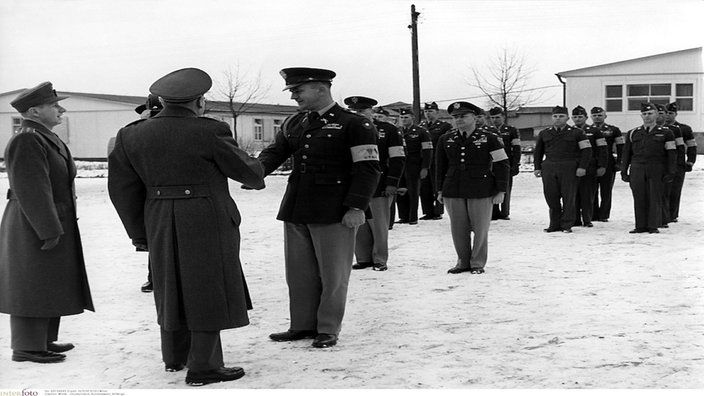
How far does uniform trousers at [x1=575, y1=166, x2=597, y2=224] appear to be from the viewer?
13.1 m

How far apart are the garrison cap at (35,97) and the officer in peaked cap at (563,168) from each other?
27.6ft

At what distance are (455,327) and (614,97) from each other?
30.2 meters

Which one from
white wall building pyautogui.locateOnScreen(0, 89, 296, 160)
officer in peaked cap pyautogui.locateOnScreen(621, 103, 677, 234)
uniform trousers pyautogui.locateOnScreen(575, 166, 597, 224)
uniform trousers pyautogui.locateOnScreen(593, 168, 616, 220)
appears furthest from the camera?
white wall building pyautogui.locateOnScreen(0, 89, 296, 160)

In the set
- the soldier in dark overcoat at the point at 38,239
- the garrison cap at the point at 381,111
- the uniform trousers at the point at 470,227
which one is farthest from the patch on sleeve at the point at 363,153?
the garrison cap at the point at 381,111

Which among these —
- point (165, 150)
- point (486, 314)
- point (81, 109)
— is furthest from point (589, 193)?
point (81, 109)

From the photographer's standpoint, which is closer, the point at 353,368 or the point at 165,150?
the point at 165,150

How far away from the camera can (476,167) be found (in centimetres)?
890

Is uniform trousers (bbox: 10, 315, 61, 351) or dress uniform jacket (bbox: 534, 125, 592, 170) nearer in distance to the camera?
uniform trousers (bbox: 10, 315, 61, 351)

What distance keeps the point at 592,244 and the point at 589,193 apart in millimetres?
2397

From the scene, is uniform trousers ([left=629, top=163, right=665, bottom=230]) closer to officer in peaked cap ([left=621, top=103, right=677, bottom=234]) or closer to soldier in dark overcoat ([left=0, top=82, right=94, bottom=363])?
officer in peaked cap ([left=621, top=103, right=677, bottom=234])

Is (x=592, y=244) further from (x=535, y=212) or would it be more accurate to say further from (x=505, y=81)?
(x=505, y=81)

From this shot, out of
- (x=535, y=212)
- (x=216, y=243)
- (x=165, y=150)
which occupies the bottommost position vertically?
(x=535, y=212)

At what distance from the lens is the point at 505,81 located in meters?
33.7

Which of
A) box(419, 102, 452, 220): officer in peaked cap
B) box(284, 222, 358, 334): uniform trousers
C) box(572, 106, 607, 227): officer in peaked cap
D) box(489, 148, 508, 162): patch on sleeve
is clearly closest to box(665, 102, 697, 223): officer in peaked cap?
box(572, 106, 607, 227): officer in peaked cap
